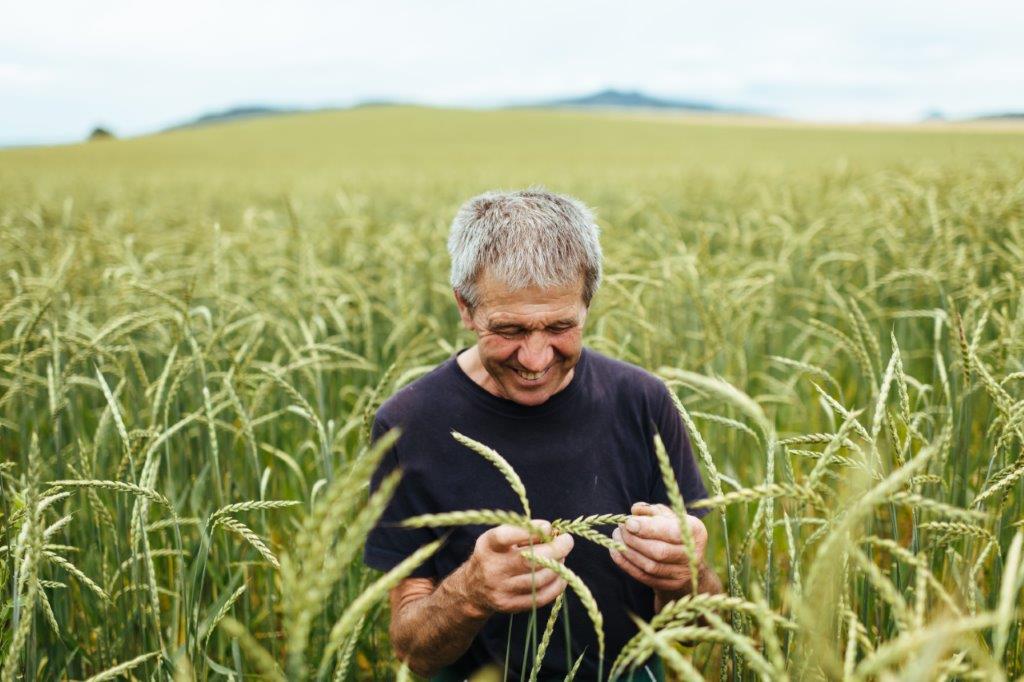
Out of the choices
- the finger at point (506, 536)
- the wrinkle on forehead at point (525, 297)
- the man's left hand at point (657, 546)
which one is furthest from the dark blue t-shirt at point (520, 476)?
the finger at point (506, 536)

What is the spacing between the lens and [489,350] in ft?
6.06

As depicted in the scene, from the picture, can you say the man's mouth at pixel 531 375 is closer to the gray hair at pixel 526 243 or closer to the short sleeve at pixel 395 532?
the gray hair at pixel 526 243

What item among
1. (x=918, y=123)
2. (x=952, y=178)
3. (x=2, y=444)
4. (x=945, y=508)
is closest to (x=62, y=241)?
(x=2, y=444)

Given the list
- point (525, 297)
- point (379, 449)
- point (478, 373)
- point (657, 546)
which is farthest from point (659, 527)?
point (379, 449)

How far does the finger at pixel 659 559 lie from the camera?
1.48 metres

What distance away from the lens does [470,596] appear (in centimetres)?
153

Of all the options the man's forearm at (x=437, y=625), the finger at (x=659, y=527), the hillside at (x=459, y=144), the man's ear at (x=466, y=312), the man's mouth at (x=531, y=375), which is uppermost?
the hillside at (x=459, y=144)

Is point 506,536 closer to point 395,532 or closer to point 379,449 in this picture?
point 395,532

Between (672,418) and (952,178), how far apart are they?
257 inches

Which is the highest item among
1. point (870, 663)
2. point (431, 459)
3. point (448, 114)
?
point (448, 114)

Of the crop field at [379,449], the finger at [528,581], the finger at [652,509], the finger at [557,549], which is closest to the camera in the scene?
the crop field at [379,449]

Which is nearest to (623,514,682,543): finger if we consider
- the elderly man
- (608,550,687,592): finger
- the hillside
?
(608,550,687,592): finger

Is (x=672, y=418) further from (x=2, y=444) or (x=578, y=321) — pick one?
(x=2, y=444)

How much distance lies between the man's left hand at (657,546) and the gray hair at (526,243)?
57cm
